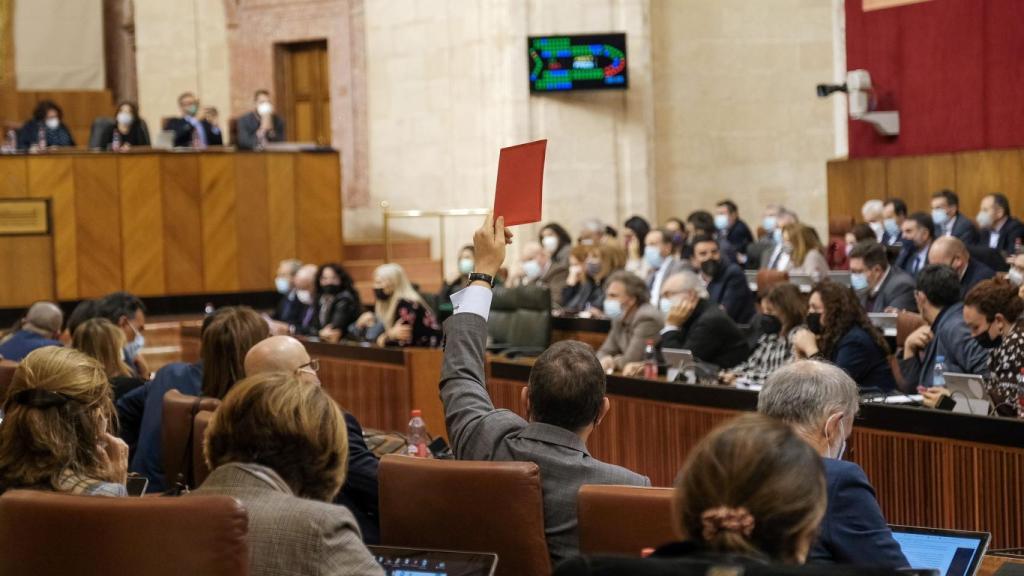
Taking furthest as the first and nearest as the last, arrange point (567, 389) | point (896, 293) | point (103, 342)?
point (896, 293) → point (103, 342) → point (567, 389)

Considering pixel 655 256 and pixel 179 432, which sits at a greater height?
pixel 655 256

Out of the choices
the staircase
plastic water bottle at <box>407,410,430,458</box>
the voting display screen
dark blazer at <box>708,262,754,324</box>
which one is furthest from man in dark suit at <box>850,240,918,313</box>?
the staircase

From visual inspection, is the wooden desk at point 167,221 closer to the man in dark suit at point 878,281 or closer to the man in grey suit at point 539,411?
the man in dark suit at point 878,281

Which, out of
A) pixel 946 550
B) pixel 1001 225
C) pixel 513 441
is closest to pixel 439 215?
pixel 1001 225

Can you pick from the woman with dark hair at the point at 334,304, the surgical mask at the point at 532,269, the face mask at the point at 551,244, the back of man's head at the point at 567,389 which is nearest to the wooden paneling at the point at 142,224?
the woman with dark hair at the point at 334,304

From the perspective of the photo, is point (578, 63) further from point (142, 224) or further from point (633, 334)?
point (633, 334)

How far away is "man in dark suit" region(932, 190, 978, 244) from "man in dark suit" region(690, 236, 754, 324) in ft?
7.21

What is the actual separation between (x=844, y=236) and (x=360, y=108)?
6053 mm

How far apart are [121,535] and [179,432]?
2349mm

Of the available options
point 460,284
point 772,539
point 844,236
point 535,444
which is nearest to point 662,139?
point 844,236

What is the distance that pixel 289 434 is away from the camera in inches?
98.4

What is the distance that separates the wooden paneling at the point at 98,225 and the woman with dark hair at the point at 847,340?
8041mm

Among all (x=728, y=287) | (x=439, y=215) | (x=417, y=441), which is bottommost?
(x=417, y=441)

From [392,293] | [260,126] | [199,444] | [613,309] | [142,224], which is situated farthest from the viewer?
[260,126]
